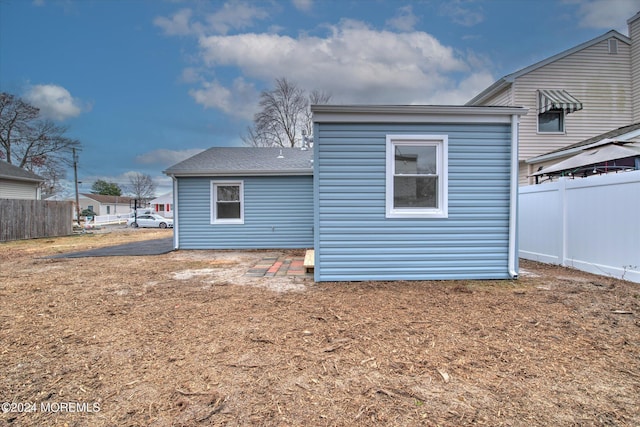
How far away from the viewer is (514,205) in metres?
5.12

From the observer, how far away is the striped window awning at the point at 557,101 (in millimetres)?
10516

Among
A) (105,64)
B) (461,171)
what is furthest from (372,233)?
(105,64)

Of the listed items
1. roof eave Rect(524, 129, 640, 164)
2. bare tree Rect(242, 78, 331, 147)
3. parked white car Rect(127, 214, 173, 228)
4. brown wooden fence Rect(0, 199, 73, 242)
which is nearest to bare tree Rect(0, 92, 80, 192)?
parked white car Rect(127, 214, 173, 228)

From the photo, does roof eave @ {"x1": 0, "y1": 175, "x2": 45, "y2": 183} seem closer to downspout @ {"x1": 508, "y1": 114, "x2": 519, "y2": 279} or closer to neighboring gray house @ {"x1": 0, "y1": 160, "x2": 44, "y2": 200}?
neighboring gray house @ {"x1": 0, "y1": 160, "x2": 44, "y2": 200}

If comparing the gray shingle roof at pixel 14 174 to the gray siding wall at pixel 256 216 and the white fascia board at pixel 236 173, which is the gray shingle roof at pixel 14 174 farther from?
the gray siding wall at pixel 256 216

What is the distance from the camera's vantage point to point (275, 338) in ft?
9.64

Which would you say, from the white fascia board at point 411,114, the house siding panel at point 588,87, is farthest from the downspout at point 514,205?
the house siding panel at point 588,87

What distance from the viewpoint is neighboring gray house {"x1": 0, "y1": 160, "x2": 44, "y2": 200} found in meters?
16.2

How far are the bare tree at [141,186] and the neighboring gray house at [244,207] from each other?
62033 mm

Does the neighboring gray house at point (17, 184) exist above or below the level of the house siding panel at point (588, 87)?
below

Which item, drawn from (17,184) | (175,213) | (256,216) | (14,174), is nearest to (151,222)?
(17,184)

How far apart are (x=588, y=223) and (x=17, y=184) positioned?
25.5m

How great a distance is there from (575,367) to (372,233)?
3.14 meters

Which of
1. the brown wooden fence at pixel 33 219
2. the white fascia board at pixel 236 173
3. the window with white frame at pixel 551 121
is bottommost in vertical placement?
the brown wooden fence at pixel 33 219
